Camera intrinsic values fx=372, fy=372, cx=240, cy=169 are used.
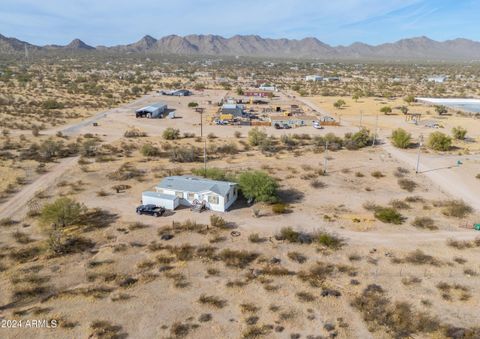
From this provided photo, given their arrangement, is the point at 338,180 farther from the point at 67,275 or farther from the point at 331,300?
the point at 67,275

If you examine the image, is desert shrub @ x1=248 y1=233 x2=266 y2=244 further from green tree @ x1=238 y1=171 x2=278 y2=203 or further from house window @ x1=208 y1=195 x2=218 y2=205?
green tree @ x1=238 y1=171 x2=278 y2=203

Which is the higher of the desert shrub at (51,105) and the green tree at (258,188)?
the desert shrub at (51,105)

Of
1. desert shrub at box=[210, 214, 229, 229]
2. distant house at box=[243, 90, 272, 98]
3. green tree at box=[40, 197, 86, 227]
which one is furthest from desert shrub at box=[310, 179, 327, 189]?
distant house at box=[243, 90, 272, 98]

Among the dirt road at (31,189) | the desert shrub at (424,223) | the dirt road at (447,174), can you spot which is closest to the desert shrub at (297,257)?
the desert shrub at (424,223)

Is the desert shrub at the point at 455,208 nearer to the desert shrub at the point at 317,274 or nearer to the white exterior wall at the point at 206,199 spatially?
the desert shrub at the point at 317,274

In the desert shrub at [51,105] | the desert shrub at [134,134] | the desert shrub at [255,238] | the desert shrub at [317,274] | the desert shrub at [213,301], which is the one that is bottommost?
the desert shrub at [213,301]
